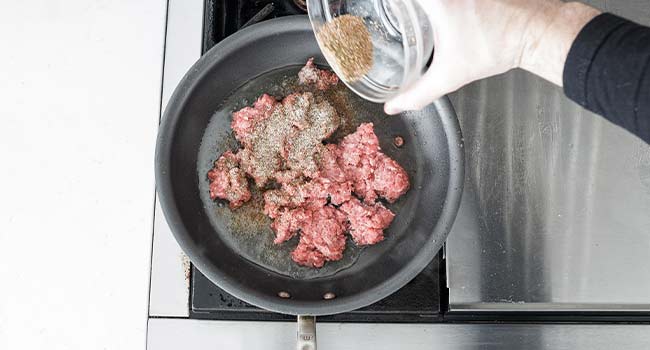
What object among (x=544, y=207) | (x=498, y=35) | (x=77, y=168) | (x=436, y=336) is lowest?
(x=436, y=336)

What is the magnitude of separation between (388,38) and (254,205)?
0.43m

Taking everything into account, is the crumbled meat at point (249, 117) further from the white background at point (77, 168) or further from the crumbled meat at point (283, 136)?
the white background at point (77, 168)

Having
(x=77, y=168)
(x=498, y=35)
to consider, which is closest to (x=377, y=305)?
(x=498, y=35)

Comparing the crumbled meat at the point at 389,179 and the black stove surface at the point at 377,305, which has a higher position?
the crumbled meat at the point at 389,179

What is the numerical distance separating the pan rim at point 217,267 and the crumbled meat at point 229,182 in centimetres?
9

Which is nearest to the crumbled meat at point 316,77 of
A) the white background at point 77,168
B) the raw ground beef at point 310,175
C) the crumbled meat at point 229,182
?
the raw ground beef at point 310,175

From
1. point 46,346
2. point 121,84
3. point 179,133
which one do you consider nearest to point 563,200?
point 179,133

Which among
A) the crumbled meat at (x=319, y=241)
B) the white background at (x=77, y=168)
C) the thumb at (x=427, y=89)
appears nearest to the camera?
the thumb at (x=427, y=89)

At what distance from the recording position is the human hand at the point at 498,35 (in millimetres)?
899

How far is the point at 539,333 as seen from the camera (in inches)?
50.8

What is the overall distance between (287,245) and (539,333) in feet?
1.86

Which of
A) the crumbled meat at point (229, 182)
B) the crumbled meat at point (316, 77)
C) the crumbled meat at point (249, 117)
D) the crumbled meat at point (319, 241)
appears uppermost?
the crumbled meat at point (316, 77)

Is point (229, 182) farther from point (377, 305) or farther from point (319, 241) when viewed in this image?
point (377, 305)

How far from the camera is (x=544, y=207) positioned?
1.27m
